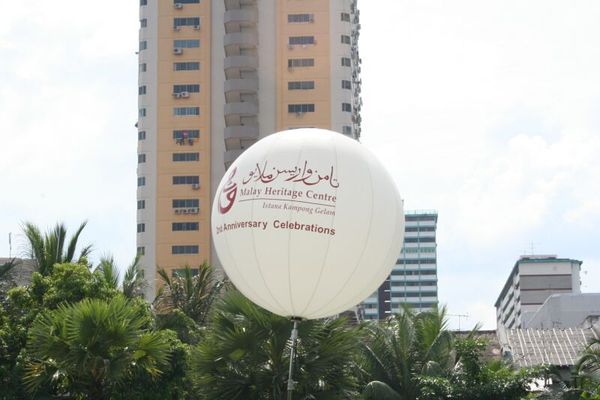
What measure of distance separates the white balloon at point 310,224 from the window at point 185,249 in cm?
7187

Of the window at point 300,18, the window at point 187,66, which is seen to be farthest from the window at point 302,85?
the window at point 187,66

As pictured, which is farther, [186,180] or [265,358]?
[186,180]

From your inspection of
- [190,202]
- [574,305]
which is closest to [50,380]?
[190,202]

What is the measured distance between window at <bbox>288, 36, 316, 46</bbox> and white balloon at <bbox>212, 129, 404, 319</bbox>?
73.4 m

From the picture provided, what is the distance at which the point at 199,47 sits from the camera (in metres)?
93.9

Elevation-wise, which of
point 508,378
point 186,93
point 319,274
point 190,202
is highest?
point 186,93

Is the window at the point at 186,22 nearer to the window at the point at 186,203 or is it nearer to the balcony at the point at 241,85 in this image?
the balcony at the point at 241,85

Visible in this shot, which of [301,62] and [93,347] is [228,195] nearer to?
[93,347]

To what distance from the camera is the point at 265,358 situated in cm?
2412

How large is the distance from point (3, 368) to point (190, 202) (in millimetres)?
64031

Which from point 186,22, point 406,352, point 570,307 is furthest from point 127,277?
point 570,307

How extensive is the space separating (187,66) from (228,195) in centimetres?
7602

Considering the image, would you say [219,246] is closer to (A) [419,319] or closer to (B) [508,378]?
(B) [508,378]

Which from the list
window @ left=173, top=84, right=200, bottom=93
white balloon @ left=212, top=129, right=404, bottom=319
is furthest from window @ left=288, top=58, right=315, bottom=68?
white balloon @ left=212, top=129, right=404, bottom=319
